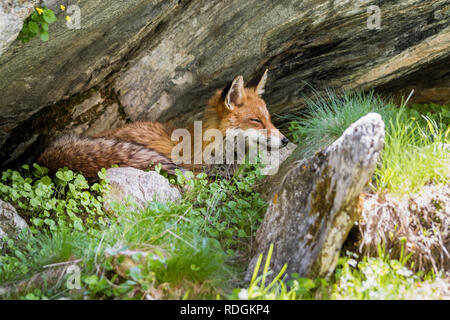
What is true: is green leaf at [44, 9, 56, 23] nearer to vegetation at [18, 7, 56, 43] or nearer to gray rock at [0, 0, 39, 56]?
vegetation at [18, 7, 56, 43]

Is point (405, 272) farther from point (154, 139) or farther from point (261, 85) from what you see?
point (154, 139)

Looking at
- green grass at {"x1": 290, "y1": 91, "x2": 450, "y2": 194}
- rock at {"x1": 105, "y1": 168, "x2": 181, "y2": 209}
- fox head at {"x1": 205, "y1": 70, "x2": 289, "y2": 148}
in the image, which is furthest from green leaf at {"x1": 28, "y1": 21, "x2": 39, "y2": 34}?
green grass at {"x1": 290, "y1": 91, "x2": 450, "y2": 194}

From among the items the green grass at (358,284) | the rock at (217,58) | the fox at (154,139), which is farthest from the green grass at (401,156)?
the rock at (217,58)

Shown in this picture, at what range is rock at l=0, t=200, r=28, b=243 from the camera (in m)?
4.69

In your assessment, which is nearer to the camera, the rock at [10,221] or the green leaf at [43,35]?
the green leaf at [43,35]

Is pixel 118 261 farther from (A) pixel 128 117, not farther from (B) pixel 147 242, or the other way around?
(A) pixel 128 117

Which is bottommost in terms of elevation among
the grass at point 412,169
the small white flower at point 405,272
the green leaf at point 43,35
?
the small white flower at point 405,272

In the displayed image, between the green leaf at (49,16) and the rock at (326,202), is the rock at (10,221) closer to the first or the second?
the green leaf at (49,16)

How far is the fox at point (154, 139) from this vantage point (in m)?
5.59

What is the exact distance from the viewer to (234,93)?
20.3 ft

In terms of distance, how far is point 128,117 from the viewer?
6645 mm

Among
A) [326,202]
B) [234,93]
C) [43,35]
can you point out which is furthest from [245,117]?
[326,202]

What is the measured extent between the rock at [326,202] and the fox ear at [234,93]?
7.67 feet

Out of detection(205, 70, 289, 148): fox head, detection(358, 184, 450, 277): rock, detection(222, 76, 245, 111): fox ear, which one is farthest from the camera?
detection(205, 70, 289, 148): fox head
